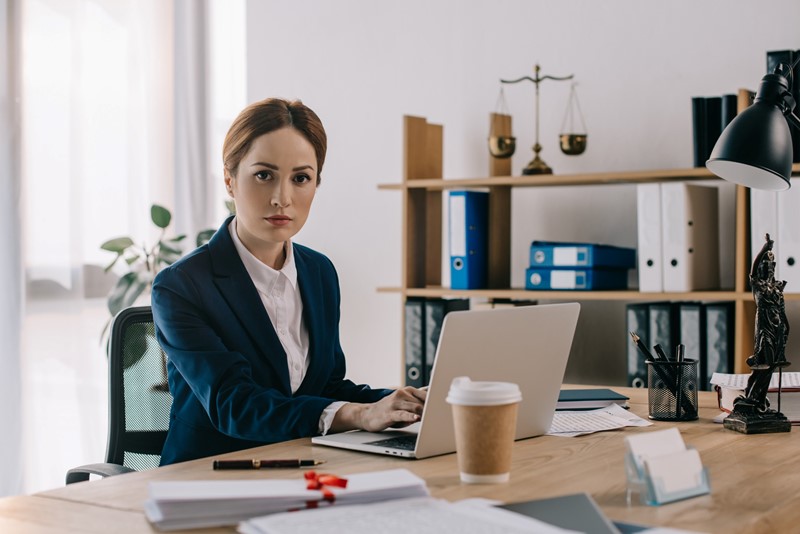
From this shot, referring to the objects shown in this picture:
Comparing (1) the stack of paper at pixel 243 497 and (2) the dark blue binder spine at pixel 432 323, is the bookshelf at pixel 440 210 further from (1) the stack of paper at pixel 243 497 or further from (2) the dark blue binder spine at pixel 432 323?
(1) the stack of paper at pixel 243 497

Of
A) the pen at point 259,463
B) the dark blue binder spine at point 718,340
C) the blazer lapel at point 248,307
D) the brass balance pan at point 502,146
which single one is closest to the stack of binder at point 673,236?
the dark blue binder spine at point 718,340

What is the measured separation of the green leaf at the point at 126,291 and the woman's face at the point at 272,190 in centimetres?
174

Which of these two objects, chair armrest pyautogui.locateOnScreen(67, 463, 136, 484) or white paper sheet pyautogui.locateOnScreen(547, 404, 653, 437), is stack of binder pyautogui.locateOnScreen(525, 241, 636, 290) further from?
chair armrest pyautogui.locateOnScreen(67, 463, 136, 484)

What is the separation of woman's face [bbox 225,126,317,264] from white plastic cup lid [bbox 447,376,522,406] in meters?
0.76

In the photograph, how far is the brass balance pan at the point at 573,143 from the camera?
324 cm

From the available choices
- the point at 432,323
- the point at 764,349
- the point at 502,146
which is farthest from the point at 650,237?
the point at 764,349

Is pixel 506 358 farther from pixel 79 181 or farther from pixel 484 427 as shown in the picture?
pixel 79 181

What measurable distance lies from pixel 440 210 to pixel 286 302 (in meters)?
1.65

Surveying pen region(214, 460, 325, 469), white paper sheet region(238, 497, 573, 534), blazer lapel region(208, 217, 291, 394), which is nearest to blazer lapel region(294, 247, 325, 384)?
blazer lapel region(208, 217, 291, 394)

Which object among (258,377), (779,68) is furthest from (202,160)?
(779,68)

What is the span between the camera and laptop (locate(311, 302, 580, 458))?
133 centimetres

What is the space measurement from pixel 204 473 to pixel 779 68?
47.3 inches

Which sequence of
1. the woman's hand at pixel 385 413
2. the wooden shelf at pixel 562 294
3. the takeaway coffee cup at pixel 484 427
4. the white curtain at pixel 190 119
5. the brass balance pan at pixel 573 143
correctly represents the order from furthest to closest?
1. the white curtain at pixel 190 119
2. the brass balance pan at pixel 573 143
3. the wooden shelf at pixel 562 294
4. the woman's hand at pixel 385 413
5. the takeaway coffee cup at pixel 484 427

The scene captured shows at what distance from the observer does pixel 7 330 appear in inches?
137
